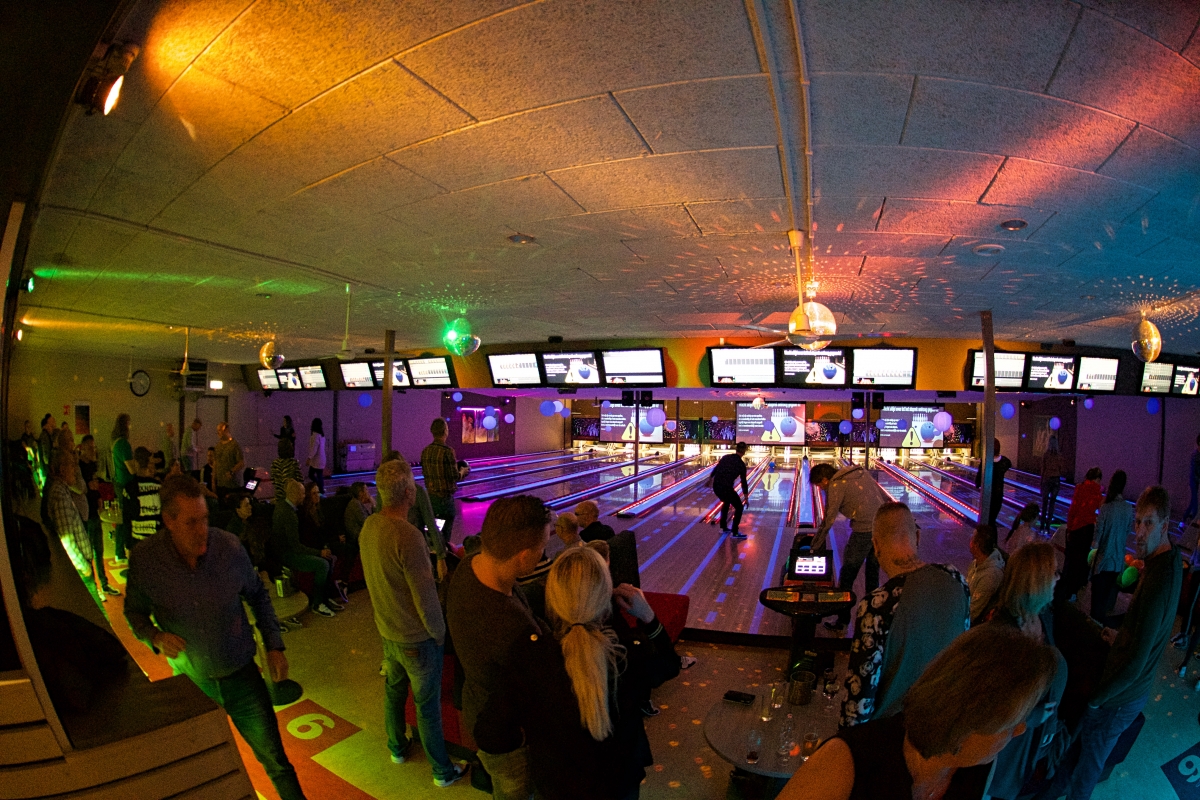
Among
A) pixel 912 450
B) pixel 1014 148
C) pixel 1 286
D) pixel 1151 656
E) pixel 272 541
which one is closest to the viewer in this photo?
pixel 1 286

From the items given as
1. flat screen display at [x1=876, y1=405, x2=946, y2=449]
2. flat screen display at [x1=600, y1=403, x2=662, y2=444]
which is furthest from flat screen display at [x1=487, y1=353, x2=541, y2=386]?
flat screen display at [x1=876, y1=405, x2=946, y2=449]

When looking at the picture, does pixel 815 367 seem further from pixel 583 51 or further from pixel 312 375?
pixel 312 375

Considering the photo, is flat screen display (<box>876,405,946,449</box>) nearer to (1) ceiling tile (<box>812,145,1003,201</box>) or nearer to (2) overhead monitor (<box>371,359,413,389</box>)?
(2) overhead monitor (<box>371,359,413,389</box>)

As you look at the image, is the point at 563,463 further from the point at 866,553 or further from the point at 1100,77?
the point at 1100,77

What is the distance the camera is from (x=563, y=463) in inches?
760

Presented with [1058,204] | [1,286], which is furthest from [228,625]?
[1058,204]

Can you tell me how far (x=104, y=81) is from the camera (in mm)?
1085

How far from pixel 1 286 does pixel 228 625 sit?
1.59 meters

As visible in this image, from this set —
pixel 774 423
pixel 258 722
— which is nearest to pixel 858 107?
pixel 258 722

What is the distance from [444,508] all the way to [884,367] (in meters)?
4.93

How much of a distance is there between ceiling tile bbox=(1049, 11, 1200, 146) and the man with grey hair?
8.40 feet

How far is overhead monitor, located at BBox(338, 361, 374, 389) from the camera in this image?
8.63 meters

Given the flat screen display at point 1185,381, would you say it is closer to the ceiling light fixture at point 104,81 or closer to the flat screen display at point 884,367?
the flat screen display at point 884,367

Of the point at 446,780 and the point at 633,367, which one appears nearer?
the point at 446,780
